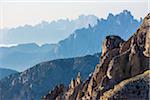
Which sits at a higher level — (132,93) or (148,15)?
(148,15)

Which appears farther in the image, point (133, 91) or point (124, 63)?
point (124, 63)

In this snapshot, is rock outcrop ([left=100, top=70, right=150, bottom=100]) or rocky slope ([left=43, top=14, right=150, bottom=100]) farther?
rocky slope ([left=43, top=14, right=150, bottom=100])

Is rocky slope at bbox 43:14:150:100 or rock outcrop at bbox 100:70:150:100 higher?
rocky slope at bbox 43:14:150:100

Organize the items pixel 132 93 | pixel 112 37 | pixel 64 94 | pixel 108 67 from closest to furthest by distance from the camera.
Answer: pixel 132 93, pixel 108 67, pixel 112 37, pixel 64 94

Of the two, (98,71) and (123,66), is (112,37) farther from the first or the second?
(123,66)

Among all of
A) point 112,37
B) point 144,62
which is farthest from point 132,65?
point 112,37

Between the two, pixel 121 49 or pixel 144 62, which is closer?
pixel 144 62

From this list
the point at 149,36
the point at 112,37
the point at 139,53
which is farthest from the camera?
the point at 112,37

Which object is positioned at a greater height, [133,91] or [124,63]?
[124,63]

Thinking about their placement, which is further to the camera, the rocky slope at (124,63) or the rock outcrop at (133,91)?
the rocky slope at (124,63)

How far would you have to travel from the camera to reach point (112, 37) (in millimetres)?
124312

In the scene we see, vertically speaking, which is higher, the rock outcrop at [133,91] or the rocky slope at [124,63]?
the rocky slope at [124,63]

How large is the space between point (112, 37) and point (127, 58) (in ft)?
93.7

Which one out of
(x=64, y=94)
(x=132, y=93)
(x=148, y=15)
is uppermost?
(x=148, y=15)
